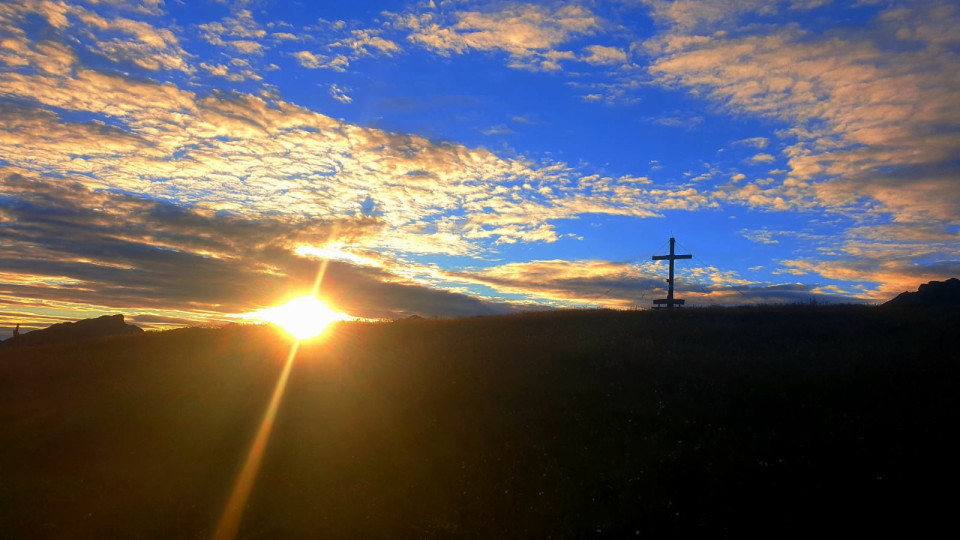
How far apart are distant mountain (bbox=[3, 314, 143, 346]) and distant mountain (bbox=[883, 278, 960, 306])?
50.4 m

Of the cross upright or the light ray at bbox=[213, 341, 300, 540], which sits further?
the cross upright

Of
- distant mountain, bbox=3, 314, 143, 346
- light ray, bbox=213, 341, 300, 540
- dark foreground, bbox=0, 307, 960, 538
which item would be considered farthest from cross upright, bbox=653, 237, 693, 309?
distant mountain, bbox=3, 314, 143, 346

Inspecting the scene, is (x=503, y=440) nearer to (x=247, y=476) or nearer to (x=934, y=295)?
(x=247, y=476)

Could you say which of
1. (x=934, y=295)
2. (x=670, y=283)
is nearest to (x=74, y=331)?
(x=670, y=283)

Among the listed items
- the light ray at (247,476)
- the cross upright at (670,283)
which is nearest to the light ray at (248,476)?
the light ray at (247,476)

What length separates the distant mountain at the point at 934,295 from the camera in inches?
1503

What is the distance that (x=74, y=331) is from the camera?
2130 inches

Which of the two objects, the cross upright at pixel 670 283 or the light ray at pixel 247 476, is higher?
the cross upright at pixel 670 283

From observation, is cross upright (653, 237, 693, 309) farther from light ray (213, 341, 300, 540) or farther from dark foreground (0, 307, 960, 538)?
light ray (213, 341, 300, 540)

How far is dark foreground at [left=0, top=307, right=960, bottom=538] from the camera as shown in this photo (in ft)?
41.4

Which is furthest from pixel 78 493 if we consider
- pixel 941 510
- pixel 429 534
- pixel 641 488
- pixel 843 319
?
pixel 843 319

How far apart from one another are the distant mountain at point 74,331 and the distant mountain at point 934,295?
50436mm

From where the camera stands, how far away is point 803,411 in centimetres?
1709

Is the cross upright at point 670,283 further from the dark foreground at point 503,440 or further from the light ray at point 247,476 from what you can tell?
the light ray at point 247,476
